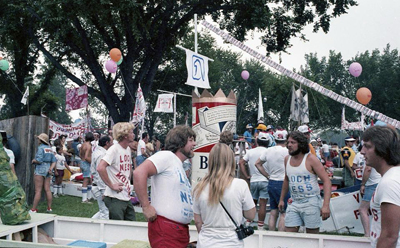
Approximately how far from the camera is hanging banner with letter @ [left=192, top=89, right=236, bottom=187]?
7.33 meters

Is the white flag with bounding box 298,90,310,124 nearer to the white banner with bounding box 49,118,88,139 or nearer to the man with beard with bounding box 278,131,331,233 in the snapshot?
the white banner with bounding box 49,118,88,139

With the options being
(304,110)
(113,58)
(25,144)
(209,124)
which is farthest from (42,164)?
(304,110)

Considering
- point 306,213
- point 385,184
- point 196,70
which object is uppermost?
point 196,70

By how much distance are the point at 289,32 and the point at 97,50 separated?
13377 mm

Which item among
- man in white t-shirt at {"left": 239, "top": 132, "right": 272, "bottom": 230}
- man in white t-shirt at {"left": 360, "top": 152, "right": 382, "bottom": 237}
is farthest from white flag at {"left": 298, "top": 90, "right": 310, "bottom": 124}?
man in white t-shirt at {"left": 360, "top": 152, "right": 382, "bottom": 237}

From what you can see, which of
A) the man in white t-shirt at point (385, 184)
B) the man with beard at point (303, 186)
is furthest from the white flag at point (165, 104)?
the man in white t-shirt at point (385, 184)

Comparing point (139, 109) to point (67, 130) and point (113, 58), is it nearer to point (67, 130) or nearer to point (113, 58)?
point (113, 58)

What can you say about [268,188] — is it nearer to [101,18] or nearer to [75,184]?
[75,184]

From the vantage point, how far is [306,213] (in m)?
5.48

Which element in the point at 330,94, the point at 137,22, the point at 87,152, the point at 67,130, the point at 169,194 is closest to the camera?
the point at 169,194

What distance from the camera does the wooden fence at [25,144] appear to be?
449 inches

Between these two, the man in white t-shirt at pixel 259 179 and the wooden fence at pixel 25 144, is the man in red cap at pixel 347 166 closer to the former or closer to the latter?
the man in white t-shirt at pixel 259 179

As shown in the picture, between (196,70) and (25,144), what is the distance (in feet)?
17.8

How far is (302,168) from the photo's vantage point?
216 inches
